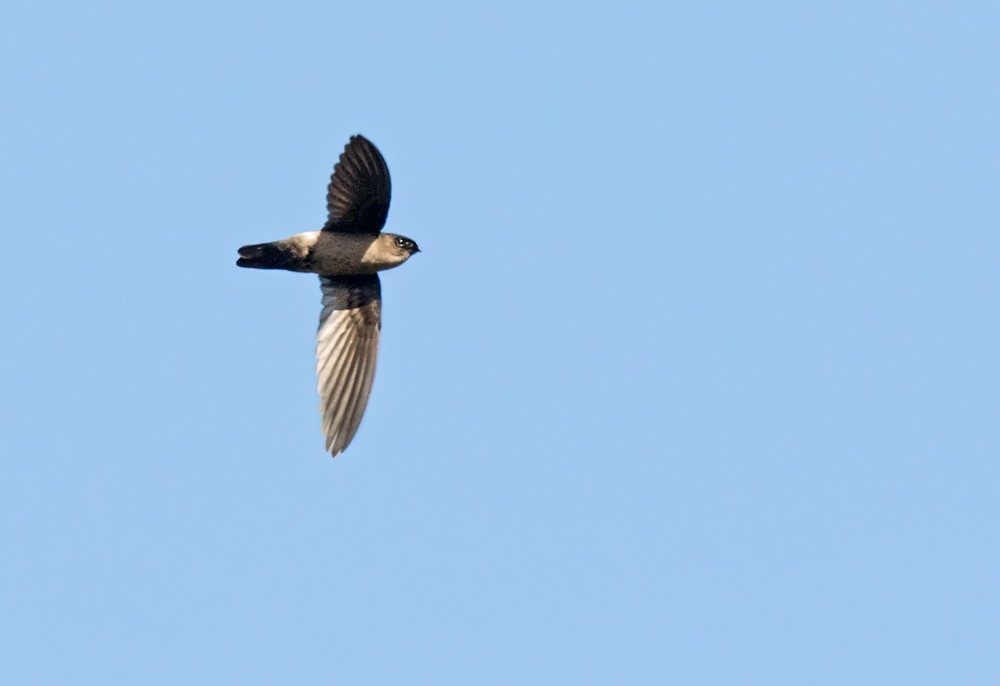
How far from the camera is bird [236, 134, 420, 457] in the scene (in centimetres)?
1159

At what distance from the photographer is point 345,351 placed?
1230cm

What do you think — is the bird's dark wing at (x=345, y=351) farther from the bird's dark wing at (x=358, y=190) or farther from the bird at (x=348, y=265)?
the bird's dark wing at (x=358, y=190)

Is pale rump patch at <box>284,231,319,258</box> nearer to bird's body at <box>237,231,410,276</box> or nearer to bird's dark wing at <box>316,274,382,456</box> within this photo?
bird's body at <box>237,231,410,276</box>

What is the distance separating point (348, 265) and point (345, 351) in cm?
74

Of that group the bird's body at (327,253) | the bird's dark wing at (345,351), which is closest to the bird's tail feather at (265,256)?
the bird's body at (327,253)

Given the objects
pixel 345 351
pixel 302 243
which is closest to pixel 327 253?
pixel 302 243

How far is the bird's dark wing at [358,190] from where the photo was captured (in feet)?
37.7

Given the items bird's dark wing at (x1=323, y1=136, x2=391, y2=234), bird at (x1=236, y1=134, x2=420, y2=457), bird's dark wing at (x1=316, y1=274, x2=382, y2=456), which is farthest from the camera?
bird's dark wing at (x1=316, y1=274, x2=382, y2=456)

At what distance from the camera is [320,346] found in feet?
40.0

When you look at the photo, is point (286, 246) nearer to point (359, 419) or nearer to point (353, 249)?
point (353, 249)

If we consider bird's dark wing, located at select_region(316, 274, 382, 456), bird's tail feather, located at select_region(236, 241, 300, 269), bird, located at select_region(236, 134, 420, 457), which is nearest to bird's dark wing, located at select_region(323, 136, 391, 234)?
bird, located at select_region(236, 134, 420, 457)

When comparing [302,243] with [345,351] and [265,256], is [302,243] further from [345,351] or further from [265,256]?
[345,351]

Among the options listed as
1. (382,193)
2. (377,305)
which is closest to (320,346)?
(377,305)

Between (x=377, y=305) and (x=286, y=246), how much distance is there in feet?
3.44
